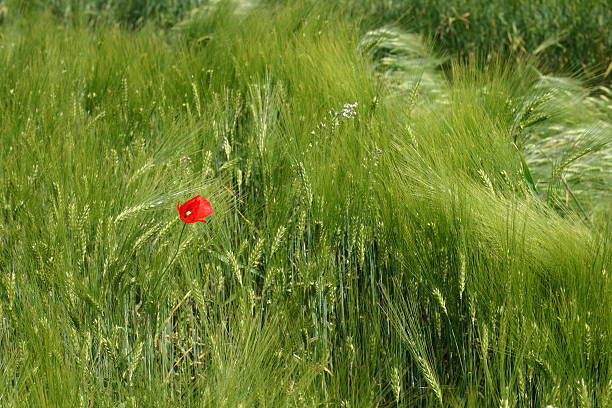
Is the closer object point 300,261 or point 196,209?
point 196,209

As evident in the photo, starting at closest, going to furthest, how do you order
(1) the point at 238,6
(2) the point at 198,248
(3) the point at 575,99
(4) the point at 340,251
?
(2) the point at 198,248 → (4) the point at 340,251 → (3) the point at 575,99 → (1) the point at 238,6

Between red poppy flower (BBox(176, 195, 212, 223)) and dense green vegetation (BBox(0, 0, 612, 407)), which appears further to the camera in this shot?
red poppy flower (BBox(176, 195, 212, 223))

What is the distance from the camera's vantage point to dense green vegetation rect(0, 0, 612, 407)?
1118 mm

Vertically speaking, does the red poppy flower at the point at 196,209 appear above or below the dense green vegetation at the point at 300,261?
above

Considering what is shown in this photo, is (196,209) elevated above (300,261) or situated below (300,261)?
above

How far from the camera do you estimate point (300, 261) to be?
1.37 metres

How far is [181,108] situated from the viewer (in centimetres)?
200

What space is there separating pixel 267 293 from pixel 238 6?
194 centimetres

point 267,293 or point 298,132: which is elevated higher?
point 298,132

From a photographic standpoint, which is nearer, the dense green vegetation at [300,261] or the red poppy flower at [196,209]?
the dense green vegetation at [300,261]

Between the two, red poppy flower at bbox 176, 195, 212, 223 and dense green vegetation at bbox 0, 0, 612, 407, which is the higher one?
red poppy flower at bbox 176, 195, 212, 223

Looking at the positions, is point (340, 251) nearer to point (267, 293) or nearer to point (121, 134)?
point (267, 293)

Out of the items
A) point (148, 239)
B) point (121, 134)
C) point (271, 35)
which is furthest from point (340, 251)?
point (271, 35)

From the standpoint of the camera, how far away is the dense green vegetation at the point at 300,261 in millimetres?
1118
